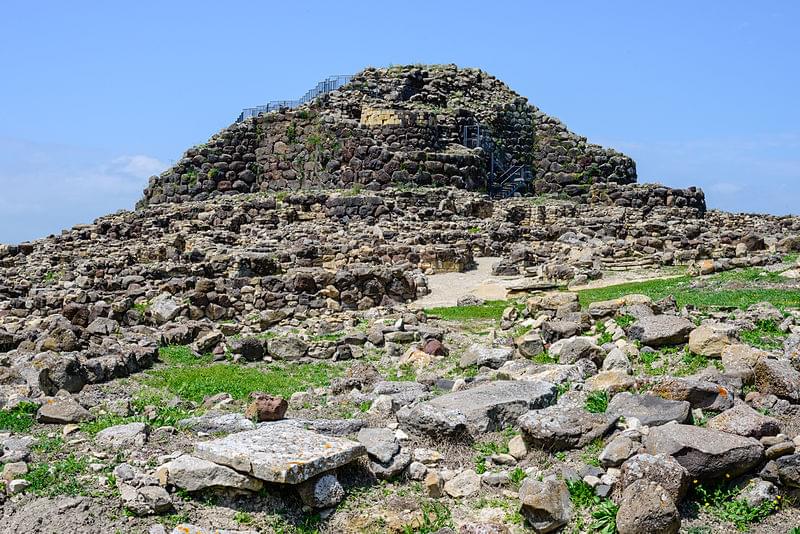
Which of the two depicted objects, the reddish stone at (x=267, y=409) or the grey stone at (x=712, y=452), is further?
the reddish stone at (x=267, y=409)

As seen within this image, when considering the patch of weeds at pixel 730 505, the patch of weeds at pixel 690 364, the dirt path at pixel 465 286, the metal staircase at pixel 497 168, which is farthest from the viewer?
the metal staircase at pixel 497 168

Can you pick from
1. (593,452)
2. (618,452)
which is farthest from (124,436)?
(618,452)

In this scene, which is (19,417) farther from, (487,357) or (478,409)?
(487,357)

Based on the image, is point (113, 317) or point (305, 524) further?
point (113, 317)

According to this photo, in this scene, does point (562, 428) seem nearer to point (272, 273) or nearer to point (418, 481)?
point (418, 481)

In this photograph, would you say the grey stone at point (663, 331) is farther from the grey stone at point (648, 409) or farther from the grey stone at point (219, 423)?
the grey stone at point (219, 423)

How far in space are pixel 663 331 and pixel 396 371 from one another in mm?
4046

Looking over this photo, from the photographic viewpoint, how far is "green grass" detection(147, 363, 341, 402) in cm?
1112

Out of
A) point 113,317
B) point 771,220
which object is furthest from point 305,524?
point 771,220

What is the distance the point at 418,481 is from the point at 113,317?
12.5 m

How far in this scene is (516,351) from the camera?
12.3 metres

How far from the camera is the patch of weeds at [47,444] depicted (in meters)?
7.68

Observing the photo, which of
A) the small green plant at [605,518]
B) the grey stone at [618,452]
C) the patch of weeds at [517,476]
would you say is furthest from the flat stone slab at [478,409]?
the small green plant at [605,518]

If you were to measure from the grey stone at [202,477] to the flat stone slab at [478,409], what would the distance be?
6.44ft
